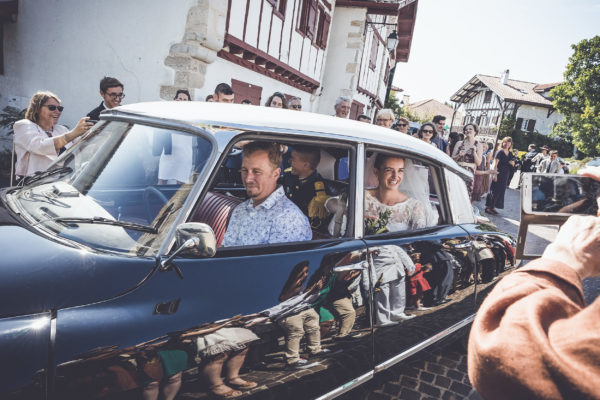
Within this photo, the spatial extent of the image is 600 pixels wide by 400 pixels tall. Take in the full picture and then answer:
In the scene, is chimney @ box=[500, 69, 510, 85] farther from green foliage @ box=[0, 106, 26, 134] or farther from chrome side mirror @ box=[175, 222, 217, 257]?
chrome side mirror @ box=[175, 222, 217, 257]

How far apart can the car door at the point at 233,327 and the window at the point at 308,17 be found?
11.2 meters

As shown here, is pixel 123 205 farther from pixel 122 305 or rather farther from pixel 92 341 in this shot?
pixel 92 341

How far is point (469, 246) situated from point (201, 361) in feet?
6.77

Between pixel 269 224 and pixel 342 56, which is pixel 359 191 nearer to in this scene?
pixel 269 224

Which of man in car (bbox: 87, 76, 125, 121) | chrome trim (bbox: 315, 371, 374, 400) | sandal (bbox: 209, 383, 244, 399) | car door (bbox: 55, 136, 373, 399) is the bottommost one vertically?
chrome trim (bbox: 315, 371, 374, 400)

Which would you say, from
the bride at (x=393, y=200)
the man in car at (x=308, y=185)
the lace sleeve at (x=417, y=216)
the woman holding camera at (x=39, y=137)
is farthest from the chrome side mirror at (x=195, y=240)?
the woman holding camera at (x=39, y=137)

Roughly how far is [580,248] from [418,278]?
4.50 ft

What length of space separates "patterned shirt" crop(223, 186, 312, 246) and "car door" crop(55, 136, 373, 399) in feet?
0.62

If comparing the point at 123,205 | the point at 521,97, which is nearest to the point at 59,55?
the point at 123,205

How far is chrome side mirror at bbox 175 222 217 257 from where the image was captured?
1.30 metres

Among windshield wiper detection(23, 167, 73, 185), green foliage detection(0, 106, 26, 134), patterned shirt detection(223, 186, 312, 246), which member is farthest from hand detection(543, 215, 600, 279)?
green foliage detection(0, 106, 26, 134)

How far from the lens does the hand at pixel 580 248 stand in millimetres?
797

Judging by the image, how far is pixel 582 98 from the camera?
33688 mm

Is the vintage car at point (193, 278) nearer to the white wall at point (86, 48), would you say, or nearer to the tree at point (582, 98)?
the white wall at point (86, 48)
